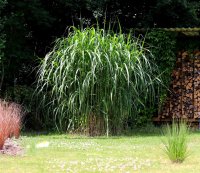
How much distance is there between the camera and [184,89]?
12477 millimetres

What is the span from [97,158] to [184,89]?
266 inches

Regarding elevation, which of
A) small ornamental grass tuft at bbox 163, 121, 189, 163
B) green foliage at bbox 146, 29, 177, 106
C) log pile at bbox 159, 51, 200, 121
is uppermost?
green foliage at bbox 146, 29, 177, 106

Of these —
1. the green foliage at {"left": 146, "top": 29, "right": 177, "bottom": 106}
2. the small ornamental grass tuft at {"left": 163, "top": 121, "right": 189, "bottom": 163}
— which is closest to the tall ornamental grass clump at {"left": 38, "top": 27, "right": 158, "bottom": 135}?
the green foliage at {"left": 146, "top": 29, "right": 177, "bottom": 106}

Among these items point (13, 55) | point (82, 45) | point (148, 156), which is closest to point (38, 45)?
point (13, 55)

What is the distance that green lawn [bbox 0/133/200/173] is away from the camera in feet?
17.4

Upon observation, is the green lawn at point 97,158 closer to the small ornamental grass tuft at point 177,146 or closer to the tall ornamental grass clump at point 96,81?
the small ornamental grass tuft at point 177,146

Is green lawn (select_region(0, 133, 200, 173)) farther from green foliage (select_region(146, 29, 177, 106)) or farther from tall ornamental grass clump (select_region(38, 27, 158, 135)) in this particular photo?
green foliage (select_region(146, 29, 177, 106))

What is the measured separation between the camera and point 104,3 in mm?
13297

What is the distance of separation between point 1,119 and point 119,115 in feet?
9.45

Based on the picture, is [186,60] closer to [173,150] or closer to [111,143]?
[111,143]

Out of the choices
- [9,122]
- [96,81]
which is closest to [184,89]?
[96,81]

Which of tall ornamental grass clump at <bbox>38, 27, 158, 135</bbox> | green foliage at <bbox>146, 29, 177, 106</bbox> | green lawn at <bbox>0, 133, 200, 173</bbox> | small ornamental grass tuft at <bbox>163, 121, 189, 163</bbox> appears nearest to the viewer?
green lawn at <bbox>0, 133, 200, 173</bbox>

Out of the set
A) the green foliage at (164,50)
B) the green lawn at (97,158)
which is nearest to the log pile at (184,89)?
the green foliage at (164,50)

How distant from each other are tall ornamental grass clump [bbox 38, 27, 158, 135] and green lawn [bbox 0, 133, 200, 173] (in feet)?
3.84
